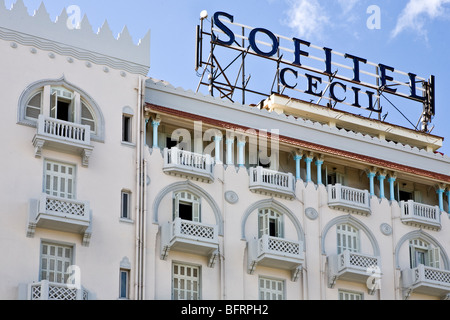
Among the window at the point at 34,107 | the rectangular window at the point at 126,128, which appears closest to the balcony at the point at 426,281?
the rectangular window at the point at 126,128

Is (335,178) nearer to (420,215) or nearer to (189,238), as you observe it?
(420,215)

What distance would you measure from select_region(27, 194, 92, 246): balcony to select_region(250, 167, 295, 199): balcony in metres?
9.13

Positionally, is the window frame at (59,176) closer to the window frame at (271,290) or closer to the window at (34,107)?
the window at (34,107)

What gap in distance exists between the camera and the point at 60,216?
163ft

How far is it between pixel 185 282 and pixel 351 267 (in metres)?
8.21

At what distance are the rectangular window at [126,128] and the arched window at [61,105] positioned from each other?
4.26ft

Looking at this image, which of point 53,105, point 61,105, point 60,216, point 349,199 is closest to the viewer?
point 60,216

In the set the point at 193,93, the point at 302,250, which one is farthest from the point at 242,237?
the point at 193,93

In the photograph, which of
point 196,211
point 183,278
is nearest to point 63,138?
point 196,211

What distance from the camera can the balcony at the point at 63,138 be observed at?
167 ft

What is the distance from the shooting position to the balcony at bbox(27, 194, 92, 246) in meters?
49.3

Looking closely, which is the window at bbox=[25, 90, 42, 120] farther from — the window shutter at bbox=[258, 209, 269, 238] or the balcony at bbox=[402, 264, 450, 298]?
the balcony at bbox=[402, 264, 450, 298]

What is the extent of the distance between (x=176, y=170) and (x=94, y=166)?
12.8 ft
